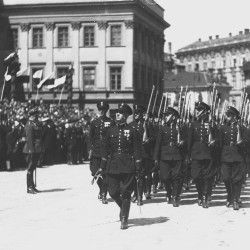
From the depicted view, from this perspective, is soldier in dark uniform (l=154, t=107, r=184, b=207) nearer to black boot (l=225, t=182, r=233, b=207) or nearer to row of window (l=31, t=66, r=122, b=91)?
black boot (l=225, t=182, r=233, b=207)

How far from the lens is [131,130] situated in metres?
10.0

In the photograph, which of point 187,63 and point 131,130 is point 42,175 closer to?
point 131,130

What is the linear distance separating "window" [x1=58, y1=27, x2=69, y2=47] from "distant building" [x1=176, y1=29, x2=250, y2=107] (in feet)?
186

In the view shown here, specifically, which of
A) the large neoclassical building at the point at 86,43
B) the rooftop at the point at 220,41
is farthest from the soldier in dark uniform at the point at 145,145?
the rooftop at the point at 220,41

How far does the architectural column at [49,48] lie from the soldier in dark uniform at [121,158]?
4367 centimetres

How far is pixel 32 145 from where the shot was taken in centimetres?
1427

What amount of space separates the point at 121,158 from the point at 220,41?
113m

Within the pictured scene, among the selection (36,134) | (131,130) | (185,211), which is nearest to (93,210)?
(185,211)

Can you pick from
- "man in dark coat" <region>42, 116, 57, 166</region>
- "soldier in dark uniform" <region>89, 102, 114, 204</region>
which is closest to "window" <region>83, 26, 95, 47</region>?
"man in dark coat" <region>42, 116, 57, 166</region>

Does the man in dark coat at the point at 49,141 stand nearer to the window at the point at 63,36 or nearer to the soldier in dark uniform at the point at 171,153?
the soldier in dark uniform at the point at 171,153

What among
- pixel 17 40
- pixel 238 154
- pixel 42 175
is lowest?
pixel 42 175

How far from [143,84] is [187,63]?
7022 cm

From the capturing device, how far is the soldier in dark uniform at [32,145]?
1427 cm

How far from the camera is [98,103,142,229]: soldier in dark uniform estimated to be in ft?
32.3
